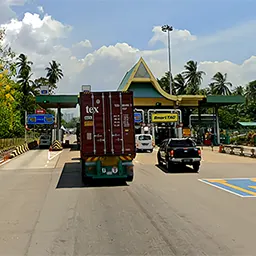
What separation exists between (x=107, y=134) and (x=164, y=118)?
31.3 m

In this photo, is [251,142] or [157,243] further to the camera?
[251,142]

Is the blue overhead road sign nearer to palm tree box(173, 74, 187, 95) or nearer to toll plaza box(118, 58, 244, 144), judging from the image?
toll plaza box(118, 58, 244, 144)

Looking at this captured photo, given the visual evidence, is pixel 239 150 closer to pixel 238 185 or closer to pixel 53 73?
pixel 238 185

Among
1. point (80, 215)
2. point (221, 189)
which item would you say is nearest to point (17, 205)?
point (80, 215)

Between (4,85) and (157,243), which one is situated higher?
(4,85)

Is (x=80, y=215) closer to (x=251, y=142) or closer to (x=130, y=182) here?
(x=130, y=182)

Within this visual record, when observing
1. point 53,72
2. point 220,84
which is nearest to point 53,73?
point 53,72

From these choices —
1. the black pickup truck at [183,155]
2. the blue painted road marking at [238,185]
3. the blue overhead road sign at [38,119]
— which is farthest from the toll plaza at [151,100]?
the blue painted road marking at [238,185]

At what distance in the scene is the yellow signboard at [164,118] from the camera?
4612 centimetres

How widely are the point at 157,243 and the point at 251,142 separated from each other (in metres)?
42.2

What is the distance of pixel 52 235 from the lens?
7652mm

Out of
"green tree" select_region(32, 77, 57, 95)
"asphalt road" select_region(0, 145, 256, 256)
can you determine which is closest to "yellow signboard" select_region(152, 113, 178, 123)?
"asphalt road" select_region(0, 145, 256, 256)

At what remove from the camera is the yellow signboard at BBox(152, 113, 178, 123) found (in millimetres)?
46125

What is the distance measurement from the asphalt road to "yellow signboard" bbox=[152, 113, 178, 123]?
3093 centimetres
